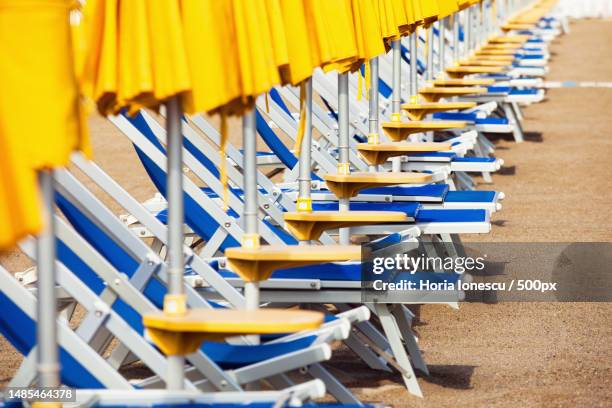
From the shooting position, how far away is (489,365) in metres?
5.87

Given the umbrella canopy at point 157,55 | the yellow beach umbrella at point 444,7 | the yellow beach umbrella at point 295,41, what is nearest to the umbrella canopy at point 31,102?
the umbrella canopy at point 157,55

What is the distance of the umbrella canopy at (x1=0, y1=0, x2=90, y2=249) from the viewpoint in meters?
2.81

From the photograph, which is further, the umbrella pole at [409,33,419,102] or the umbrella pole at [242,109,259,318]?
the umbrella pole at [409,33,419,102]

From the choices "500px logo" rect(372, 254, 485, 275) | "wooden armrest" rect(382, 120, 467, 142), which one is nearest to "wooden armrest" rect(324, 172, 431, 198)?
"500px logo" rect(372, 254, 485, 275)

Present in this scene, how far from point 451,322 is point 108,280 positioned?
2612 millimetres

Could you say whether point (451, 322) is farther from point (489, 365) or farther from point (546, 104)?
point (546, 104)

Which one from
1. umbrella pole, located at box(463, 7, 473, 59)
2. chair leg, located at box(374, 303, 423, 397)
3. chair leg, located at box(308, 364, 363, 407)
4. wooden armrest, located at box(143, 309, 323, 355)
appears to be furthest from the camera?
umbrella pole, located at box(463, 7, 473, 59)

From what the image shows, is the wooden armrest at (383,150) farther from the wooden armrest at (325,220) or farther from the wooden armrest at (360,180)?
the wooden armrest at (325,220)

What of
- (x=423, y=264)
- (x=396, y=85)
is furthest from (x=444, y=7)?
(x=423, y=264)

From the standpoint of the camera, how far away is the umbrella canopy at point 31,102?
2.81 metres

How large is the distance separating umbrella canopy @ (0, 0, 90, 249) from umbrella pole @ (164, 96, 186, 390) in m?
0.66

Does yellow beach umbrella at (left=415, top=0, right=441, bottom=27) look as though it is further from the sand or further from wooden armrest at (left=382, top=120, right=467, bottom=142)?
the sand

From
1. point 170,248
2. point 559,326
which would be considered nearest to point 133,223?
point 559,326

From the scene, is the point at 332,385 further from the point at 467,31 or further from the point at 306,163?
the point at 467,31
